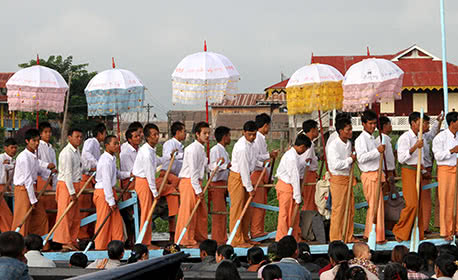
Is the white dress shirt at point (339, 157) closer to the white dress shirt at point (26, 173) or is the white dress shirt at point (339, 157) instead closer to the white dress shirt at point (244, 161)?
the white dress shirt at point (244, 161)

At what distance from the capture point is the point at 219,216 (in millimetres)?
10016

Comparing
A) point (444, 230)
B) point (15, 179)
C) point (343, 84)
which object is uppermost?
point (343, 84)

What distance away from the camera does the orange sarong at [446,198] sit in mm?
8805

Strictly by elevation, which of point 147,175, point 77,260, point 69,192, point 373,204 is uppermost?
point 147,175

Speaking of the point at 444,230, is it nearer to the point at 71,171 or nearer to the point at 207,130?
the point at 207,130

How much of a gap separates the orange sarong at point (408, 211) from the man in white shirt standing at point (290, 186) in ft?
4.34

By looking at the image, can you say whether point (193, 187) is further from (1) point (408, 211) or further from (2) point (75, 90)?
(2) point (75, 90)

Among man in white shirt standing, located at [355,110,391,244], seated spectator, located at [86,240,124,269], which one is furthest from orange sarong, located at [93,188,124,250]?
man in white shirt standing, located at [355,110,391,244]

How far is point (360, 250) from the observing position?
6188mm

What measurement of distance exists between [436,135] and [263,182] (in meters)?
2.53

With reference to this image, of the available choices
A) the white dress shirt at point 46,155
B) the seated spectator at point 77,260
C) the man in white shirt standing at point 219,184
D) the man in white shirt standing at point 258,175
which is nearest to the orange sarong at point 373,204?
the man in white shirt standing at point 258,175

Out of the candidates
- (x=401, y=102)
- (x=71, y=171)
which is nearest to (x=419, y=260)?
(x=71, y=171)

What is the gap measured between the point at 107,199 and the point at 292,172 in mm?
2521

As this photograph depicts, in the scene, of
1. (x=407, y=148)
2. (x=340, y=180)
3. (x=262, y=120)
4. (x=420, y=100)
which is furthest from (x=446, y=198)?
(x=420, y=100)
